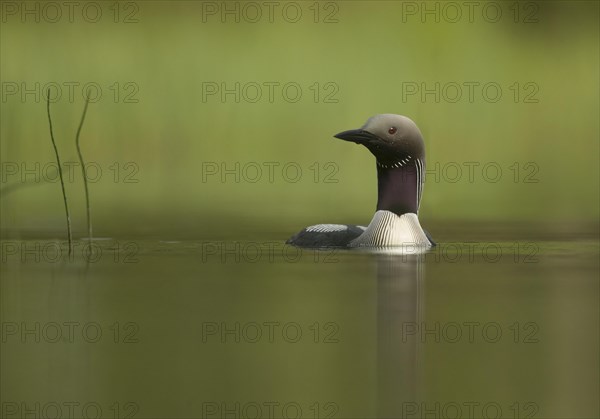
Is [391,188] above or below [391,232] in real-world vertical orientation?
above

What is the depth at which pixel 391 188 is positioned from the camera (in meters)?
8.95

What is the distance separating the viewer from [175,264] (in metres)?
8.25

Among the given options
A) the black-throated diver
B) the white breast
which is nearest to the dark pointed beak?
the black-throated diver

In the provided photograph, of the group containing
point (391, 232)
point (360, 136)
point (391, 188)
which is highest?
point (360, 136)

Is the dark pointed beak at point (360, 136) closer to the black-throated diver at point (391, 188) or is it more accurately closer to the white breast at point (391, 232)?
the black-throated diver at point (391, 188)

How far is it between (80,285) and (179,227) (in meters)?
3.91

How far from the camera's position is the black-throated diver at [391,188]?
8828 mm

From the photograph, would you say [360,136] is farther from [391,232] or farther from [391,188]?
[391,232]

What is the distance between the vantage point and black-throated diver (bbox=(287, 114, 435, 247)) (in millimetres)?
8828

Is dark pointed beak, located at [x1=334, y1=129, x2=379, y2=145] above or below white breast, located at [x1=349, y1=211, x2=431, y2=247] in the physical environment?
above

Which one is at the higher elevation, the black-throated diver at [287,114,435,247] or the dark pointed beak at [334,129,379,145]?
the dark pointed beak at [334,129,379,145]

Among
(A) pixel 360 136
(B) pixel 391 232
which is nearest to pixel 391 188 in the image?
(B) pixel 391 232

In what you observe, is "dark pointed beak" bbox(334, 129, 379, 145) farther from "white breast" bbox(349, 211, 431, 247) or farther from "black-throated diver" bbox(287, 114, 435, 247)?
"white breast" bbox(349, 211, 431, 247)

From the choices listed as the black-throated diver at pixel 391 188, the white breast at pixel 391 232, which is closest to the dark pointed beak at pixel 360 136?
the black-throated diver at pixel 391 188
